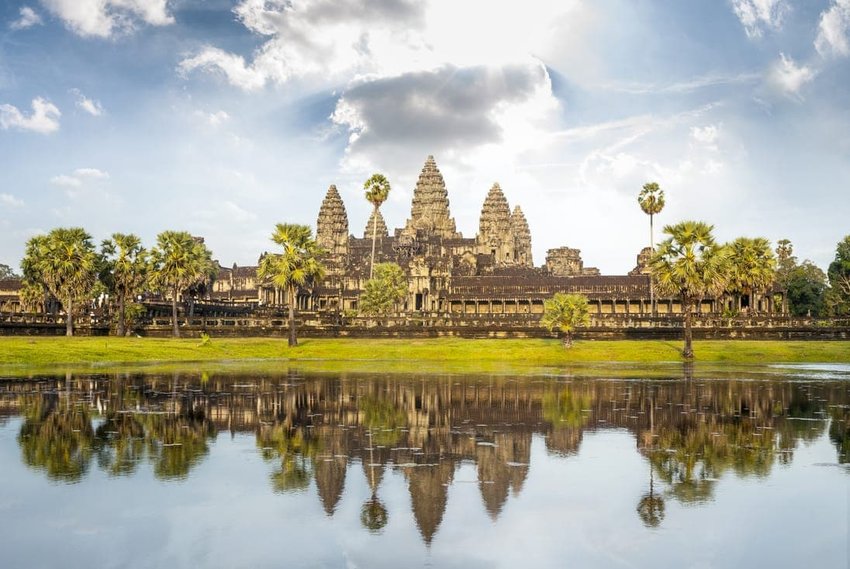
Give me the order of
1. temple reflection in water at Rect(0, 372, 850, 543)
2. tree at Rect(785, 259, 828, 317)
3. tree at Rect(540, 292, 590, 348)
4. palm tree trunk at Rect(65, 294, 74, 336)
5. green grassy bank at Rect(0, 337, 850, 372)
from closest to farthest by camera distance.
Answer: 1. temple reflection in water at Rect(0, 372, 850, 543)
2. green grassy bank at Rect(0, 337, 850, 372)
3. tree at Rect(540, 292, 590, 348)
4. palm tree trunk at Rect(65, 294, 74, 336)
5. tree at Rect(785, 259, 828, 317)

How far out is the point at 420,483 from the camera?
664 inches

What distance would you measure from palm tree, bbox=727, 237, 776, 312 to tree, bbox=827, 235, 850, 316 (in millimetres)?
28788

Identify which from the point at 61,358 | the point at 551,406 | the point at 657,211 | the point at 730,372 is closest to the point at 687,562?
the point at 551,406

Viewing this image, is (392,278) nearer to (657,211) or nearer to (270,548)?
(657,211)

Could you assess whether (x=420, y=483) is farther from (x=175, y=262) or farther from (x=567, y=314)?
(x=175, y=262)

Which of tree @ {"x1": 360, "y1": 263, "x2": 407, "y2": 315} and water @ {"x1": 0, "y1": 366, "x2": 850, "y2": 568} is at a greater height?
tree @ {"x1": 360, "y1": 263, "x2": 407, "y2": 315}

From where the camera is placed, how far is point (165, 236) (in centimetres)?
8831

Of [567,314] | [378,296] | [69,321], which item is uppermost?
[378,296]

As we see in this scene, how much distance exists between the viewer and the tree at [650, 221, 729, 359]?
68.1 meters

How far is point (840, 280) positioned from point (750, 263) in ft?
156

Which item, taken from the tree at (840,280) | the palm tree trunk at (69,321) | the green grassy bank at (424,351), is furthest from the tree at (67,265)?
the tree at (840,280)

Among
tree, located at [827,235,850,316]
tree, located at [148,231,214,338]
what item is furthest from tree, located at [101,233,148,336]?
tree, located at [827,235,850,316]

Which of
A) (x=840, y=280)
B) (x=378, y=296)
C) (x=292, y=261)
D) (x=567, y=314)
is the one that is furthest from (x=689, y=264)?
(x=840, y=280)

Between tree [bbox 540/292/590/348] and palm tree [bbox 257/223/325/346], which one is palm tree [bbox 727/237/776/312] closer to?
tree [bbox 540/292/590/348]
